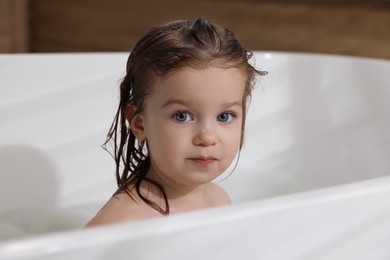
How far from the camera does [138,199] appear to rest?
972 millimetres

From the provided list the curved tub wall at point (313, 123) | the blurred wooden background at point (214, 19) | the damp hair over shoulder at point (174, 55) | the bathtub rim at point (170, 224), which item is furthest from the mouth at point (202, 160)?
the blurred wooden background at point (214, 19)

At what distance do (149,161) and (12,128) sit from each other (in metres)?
0.53

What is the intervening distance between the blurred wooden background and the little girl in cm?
119

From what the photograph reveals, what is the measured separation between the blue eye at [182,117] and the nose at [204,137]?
0.02 meters

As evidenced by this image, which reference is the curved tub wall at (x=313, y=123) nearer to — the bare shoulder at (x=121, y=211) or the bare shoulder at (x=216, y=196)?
the bare shoulder at (x=216, y=196)

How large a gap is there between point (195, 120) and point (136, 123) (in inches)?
4.4

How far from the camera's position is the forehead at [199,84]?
34.6 inches

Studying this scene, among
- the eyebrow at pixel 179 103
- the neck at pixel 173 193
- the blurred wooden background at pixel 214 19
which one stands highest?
the blurred wooden background at pixel 214 19

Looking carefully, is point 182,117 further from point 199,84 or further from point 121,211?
point 121,211

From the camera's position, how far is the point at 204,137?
0.88m

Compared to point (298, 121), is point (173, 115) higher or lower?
lower

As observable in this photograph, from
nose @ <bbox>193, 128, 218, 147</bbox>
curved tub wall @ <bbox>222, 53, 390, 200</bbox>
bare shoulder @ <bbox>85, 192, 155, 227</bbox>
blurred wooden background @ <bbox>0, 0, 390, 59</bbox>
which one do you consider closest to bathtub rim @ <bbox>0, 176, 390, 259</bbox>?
nose @ <bbox>193, 128, 218, 147</bbox>

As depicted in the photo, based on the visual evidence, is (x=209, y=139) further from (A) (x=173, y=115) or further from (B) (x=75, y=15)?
(B) (x=75, y=15)

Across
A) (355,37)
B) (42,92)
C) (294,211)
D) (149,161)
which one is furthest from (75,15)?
(294,211)
